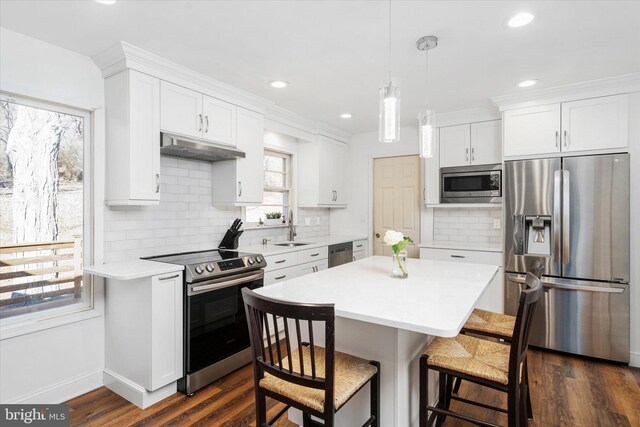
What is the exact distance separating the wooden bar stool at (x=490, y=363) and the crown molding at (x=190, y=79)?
8.76 ft

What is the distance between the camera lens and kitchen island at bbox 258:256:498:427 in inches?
58.3

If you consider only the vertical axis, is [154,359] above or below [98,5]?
below

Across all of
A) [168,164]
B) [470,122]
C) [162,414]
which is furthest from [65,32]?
[470,122]

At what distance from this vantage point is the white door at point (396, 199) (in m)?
4.83

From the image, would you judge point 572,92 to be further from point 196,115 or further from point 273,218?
point 196,115

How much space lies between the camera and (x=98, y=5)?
196 centimetres

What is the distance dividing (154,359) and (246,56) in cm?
225

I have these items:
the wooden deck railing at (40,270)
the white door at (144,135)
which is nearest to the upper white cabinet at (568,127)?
the white door at (144,135)

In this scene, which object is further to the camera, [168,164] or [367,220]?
[367,220]

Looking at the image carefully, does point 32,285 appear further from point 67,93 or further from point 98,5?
point 98,5

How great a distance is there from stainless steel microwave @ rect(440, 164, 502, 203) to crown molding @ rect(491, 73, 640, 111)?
72 cm

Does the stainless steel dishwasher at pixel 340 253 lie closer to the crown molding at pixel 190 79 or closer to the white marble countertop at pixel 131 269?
the crown molding at pixel 190 79

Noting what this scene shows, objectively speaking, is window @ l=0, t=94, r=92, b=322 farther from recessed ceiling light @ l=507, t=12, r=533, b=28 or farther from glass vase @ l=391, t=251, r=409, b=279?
recessed ceiling light @ l=507, t=12, r=533, b=28

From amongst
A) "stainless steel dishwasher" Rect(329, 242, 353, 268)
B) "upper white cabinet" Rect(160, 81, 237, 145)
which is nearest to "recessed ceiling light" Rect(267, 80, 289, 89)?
"upper white cabinet" Rect(160, 81, 237, 145)
